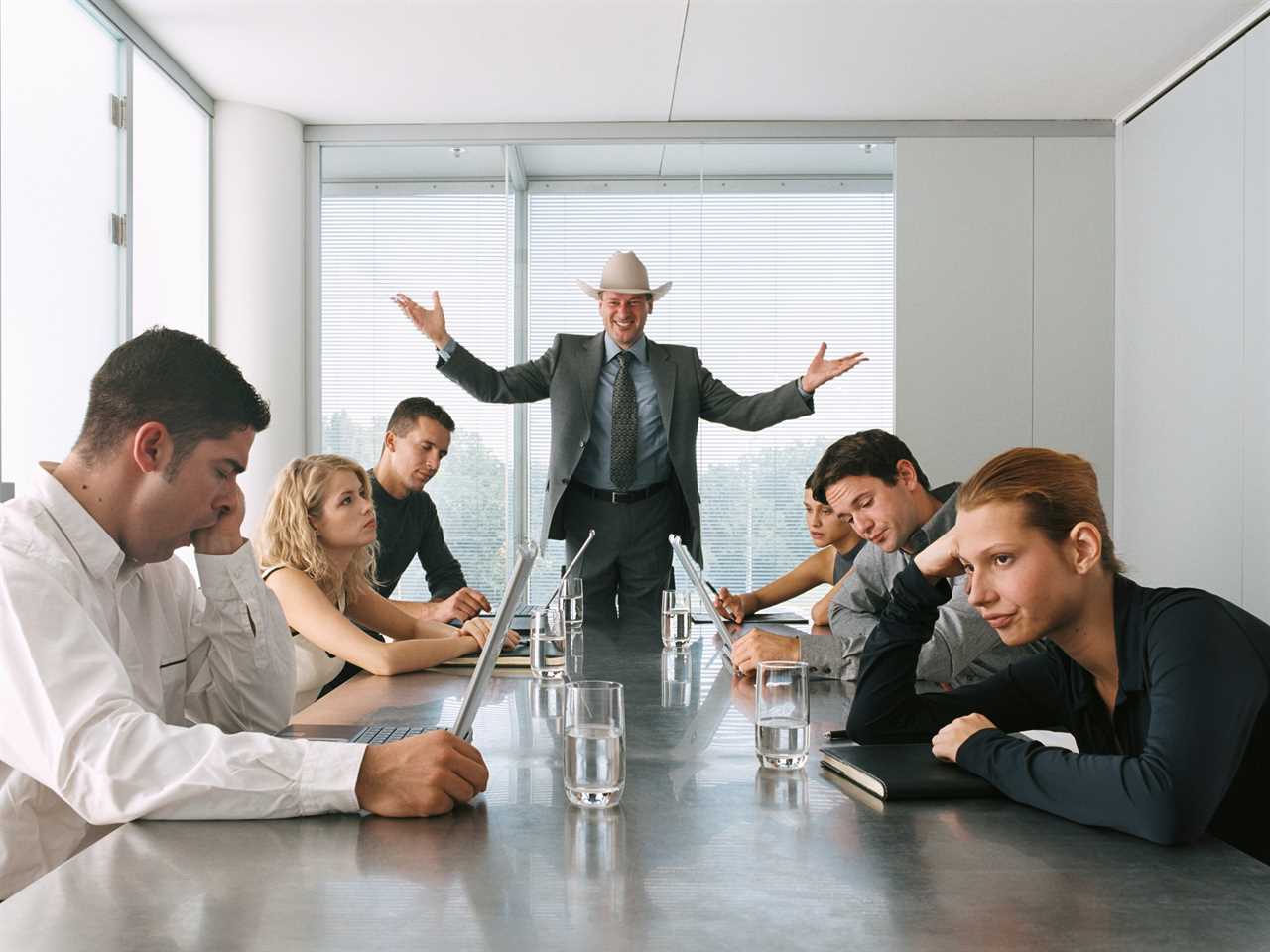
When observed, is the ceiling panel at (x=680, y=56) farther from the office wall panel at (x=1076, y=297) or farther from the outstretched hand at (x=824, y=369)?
the outstretched hand at (x=824, y=369)

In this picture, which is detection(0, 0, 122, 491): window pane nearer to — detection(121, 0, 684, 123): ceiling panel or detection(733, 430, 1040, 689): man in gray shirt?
detection(121, 0, 684, 123): ceiling panel

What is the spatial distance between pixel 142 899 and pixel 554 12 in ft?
12.2

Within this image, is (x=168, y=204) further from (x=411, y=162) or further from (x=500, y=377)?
(x=500, y=377)

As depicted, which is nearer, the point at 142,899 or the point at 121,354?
the point at 142,899

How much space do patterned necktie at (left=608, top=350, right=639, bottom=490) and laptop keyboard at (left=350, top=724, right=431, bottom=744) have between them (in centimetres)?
291

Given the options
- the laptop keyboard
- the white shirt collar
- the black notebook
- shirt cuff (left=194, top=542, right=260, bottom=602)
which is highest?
→ the white shirt collar

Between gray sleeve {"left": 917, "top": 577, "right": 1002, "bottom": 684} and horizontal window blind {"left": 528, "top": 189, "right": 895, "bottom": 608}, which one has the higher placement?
horizontal window blind {"left": 528, "top": 189, "right": 895, "bottom": 608}

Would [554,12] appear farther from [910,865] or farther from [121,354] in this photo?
[910,865]

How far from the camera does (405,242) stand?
5.50 meters

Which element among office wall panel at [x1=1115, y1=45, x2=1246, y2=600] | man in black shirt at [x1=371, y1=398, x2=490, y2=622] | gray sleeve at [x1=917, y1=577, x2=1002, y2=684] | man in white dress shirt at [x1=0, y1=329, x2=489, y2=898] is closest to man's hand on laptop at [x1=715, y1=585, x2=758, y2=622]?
gray sleeve at [x1=917, y1=577, x2=1002, y2=684]

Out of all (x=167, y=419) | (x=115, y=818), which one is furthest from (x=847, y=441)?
→ (x=115, y=818)

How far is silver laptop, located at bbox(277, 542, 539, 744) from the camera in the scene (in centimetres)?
146

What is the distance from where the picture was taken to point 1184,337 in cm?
472

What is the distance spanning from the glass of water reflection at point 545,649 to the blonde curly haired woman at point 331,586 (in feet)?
0.75
